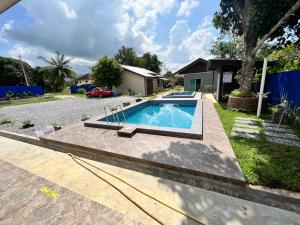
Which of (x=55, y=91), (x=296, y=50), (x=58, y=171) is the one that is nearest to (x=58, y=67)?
(x=55, y=91)

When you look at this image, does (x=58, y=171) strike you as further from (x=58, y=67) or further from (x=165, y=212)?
(x=58, y=67)

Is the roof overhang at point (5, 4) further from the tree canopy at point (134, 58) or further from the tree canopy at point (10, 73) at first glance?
the tree canopy at point (134, 58)

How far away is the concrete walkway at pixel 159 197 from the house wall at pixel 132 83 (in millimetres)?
18763

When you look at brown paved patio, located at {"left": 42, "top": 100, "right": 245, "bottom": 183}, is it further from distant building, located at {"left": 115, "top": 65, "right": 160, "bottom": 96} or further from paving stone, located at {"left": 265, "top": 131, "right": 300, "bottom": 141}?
distant building, located at {"left": 115, "top": 65, "right": 160, "bottom": 96}

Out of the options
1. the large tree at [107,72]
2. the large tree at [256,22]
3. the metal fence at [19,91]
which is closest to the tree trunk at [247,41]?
the large tree at [256,22]

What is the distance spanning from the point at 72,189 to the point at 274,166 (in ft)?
13.6

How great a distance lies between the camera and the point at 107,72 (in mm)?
21672

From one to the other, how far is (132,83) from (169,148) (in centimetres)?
2027

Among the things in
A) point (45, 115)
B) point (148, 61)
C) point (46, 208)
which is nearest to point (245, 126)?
point (46, 208)

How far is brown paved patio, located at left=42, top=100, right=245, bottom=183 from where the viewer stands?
311 cm

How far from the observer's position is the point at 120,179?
10.6 feet

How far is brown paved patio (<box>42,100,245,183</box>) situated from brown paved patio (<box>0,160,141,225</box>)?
4.21 ft

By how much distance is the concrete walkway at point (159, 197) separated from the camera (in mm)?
2248

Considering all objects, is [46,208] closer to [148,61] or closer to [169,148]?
[169,148]
